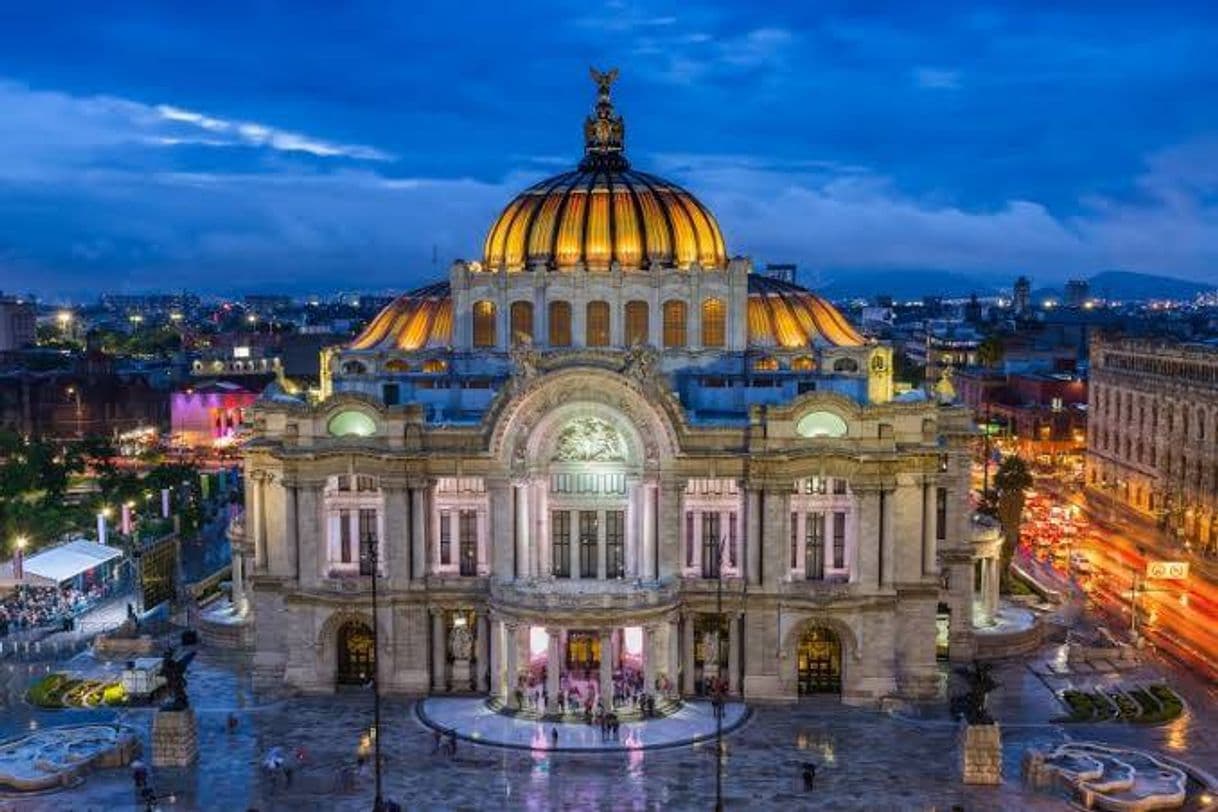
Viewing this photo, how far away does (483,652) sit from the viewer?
3167 inches

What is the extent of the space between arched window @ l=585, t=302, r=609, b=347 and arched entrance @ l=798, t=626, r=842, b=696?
22.5m

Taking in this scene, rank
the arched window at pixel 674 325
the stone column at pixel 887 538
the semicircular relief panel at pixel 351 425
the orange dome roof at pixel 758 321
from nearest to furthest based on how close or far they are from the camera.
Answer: the stone column at pixel 887 538 < the semicircular relief panel at pixel 351 425 < the arched window at pixel 674 325 < the orange dome roof at pixel 758 321

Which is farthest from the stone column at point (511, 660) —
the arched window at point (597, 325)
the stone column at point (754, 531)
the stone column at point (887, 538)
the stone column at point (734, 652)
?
the arched window at point (597, 325)

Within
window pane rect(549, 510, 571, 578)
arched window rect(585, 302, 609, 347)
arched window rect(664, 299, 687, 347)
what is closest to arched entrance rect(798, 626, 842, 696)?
window pane rect(549, 510, 571, 578)

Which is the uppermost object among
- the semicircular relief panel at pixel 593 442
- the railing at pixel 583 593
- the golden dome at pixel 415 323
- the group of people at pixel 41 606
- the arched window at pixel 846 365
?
the golden dome at pixel 415 323

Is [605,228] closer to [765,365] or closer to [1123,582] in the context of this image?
[765,365]

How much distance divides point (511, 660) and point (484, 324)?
2421cm

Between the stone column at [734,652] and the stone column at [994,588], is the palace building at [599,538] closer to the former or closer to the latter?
the stone column at [734,652]

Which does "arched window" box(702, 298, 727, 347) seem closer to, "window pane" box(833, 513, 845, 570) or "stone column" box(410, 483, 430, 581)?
"window pane" box(833, 513, 845, 570)

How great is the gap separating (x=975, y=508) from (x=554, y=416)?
183ft

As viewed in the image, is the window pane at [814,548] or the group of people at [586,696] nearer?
the group of people at [586,696]

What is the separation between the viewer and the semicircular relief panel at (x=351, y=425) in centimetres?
8062

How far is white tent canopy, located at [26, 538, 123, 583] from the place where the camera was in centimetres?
9800

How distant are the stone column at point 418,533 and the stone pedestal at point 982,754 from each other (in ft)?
99.9
